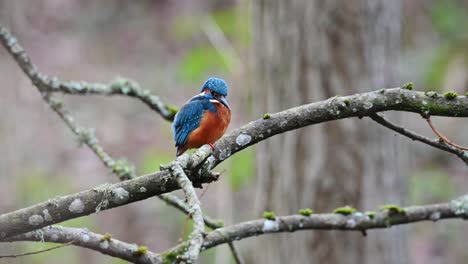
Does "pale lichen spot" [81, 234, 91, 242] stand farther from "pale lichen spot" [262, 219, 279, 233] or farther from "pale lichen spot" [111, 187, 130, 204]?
"pale lichen spot" [262, 219, 279, 233]

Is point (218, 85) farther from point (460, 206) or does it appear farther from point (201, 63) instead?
point (201, 63)

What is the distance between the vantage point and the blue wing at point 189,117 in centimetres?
268

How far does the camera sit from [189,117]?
270cm

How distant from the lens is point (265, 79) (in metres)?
4.65

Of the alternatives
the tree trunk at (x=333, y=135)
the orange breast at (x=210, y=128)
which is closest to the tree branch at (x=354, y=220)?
the orange breast at (x=210, y=128)

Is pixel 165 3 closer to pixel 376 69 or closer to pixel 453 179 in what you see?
pixel 453 179

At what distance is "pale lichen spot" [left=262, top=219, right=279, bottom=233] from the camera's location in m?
2.79

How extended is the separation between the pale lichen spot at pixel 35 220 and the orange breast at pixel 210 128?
2.76 feet

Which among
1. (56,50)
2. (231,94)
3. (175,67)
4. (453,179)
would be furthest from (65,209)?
(56,50)

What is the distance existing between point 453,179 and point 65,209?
7750mm

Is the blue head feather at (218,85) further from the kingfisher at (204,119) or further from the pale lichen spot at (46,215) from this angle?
the pale lichen spot at (46,215)

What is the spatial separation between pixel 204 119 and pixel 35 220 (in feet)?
2.87

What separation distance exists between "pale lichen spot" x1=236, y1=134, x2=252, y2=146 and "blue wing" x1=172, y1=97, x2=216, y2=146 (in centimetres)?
45

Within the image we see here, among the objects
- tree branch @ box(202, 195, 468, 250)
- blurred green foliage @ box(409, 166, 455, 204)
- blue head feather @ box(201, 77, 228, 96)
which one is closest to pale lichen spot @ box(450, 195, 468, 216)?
tree branch @ box(202, 195, 468, 250)
